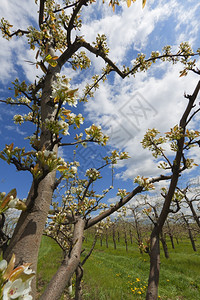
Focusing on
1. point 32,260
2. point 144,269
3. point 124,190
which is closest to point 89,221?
point 124,190

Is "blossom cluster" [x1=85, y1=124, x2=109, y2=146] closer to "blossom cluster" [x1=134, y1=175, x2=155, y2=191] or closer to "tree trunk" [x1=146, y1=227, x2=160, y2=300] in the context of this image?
"blossom cluster" [x1=134, y1=175, x2=155, y2=191]

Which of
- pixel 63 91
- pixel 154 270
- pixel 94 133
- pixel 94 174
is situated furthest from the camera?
pixel 94 174

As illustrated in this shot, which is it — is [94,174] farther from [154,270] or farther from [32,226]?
[154,270]

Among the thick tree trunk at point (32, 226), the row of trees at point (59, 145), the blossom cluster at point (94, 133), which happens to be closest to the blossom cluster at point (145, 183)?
the row of trees at point (59, 145)

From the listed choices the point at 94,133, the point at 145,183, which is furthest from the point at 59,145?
the point at 145,183

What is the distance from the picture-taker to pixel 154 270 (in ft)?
5.86

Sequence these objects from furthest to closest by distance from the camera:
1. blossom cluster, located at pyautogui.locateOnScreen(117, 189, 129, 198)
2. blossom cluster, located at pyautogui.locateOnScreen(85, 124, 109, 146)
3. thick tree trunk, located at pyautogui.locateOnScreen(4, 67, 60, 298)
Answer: blossom cluster, located at pyautogui.locateOnScreen(117, 189, 129, 198), blossom cluster, located at pyautogui.locateOnScreen(85, 124, 109, 146), thick tree trunk, located at pyautogui.locateOnScreen(4, 67, 60, 298)

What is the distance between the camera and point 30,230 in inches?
35.2

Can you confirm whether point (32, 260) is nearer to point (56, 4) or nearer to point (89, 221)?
point (89, 221)

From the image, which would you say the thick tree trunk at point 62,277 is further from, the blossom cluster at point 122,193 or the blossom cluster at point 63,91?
the blossom cluster at point 63,91

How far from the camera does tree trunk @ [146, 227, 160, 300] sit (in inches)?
64.9

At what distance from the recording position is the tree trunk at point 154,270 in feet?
5.41

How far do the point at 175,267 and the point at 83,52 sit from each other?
1611 cm

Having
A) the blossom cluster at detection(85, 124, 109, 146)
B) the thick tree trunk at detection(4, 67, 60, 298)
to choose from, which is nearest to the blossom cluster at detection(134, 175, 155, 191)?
the blossom cluster at detection(85, 124, 109, 146)
